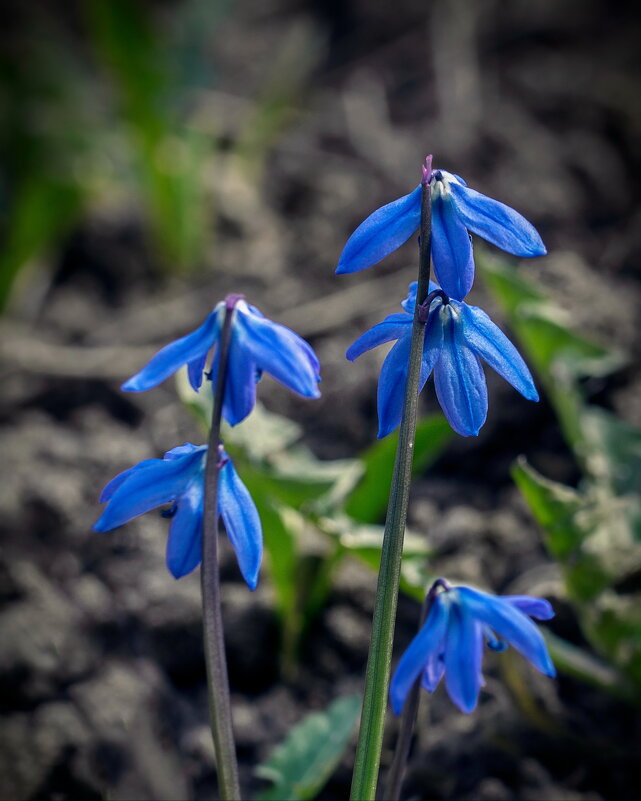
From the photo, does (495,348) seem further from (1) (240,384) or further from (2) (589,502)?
(2) (589,502)

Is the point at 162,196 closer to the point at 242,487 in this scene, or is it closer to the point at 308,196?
the point at 308,196

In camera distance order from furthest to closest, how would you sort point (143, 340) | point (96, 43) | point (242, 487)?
point (96, 43) < point (143, 340) < point (242, 487)

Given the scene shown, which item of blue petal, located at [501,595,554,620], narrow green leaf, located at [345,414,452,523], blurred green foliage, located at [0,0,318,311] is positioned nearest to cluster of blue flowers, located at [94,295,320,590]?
blue petal, located at [501,595,554,620]

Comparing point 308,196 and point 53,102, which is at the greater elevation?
point 53,102

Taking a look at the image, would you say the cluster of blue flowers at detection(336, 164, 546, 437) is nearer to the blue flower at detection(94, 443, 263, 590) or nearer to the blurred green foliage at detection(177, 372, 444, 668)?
the blue flower at detection(94, 443, 263, 590)

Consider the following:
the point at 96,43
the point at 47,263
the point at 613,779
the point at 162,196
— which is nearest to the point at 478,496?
the point at 613,779

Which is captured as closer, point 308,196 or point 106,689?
point 106,689

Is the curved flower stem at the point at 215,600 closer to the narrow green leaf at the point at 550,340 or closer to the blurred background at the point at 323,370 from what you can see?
the blurred background at the point at 323,370

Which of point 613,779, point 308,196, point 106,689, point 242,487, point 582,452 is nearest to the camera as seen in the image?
point 242,487
